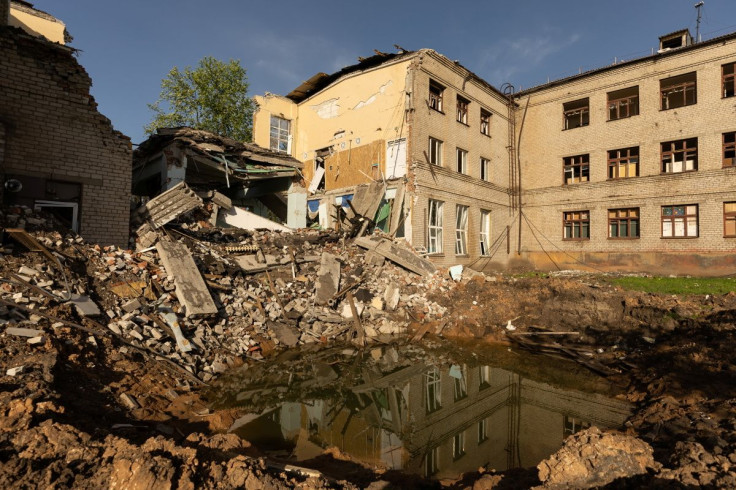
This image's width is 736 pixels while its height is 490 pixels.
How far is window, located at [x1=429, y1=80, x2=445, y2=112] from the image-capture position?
15717 millimetres

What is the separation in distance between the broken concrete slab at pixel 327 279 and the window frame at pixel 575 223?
46.6ft

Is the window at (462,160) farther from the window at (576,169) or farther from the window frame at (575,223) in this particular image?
the window frame at (575,223)

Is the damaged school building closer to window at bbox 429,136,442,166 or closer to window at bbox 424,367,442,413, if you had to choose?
window at bbox 429,136,442,166

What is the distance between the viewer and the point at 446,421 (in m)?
4.86

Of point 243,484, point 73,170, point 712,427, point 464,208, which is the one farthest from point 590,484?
point 464,208

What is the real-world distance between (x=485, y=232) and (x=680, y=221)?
332 inches

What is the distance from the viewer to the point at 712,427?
12.3 feet

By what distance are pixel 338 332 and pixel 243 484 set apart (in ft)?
18.6

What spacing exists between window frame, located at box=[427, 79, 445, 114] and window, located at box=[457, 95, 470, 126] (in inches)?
54.6

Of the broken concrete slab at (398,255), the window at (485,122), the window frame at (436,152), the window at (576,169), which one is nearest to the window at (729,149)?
the window at (576,169)

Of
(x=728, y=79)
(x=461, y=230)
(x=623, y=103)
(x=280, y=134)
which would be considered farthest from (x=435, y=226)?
(x=728, y=79)

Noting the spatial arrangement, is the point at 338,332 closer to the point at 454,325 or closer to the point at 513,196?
the point at 454,325

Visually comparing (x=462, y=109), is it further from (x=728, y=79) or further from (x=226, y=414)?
(x=226, y=414)

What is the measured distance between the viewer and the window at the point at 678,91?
1622 centimetres
